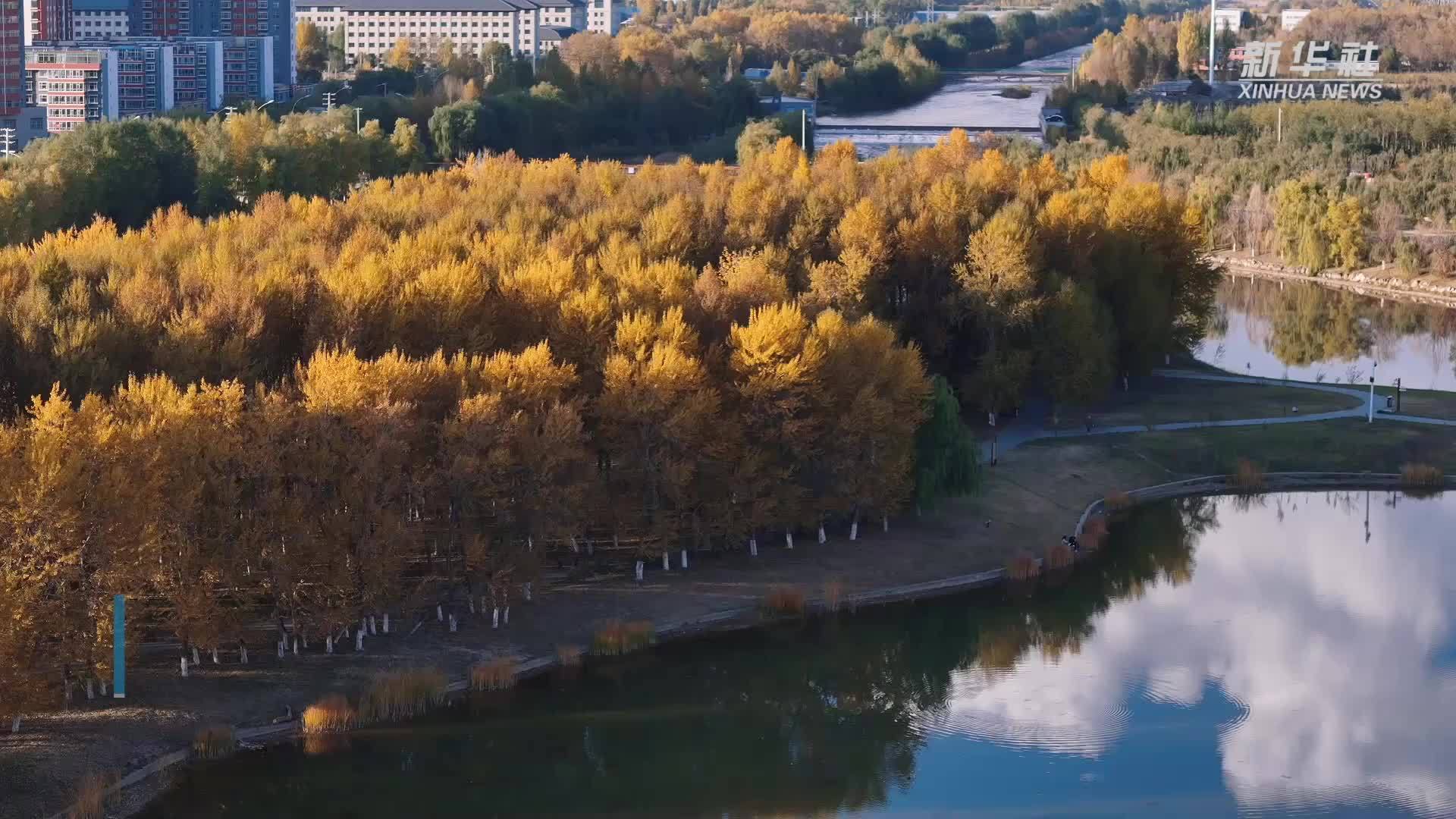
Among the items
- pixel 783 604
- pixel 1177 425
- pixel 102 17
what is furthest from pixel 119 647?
pixel 102 17

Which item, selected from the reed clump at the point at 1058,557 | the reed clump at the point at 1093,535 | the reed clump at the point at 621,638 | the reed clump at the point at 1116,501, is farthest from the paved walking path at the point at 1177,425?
the reed clump at the point at 621,638

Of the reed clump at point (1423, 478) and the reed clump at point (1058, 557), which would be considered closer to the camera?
the reed clump at point (1058, 557)

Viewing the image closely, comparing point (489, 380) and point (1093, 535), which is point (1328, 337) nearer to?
point (1093, 535)

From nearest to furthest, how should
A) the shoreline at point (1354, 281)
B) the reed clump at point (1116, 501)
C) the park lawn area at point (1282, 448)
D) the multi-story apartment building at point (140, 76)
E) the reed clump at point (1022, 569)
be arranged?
the reed clump at point (1022, 569) < the reed clump at point (1116, 501) < the park lawn area at point (1282, 448) < the shoreline at point (1354, 281) < the multi-story apartment building at point (140, 76)

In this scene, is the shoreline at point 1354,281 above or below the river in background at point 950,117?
below

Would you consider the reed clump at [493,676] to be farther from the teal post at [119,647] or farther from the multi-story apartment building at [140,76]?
the multi-story apartment building at [140,76]

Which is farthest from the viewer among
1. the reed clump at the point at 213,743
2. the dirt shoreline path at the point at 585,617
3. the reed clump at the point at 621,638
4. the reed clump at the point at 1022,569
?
the reed clump at the point at 1022,569

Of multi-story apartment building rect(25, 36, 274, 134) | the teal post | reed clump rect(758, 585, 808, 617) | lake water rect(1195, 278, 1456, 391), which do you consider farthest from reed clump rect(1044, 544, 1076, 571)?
multi-story apartment building rect(25, 36, 274, 134)
